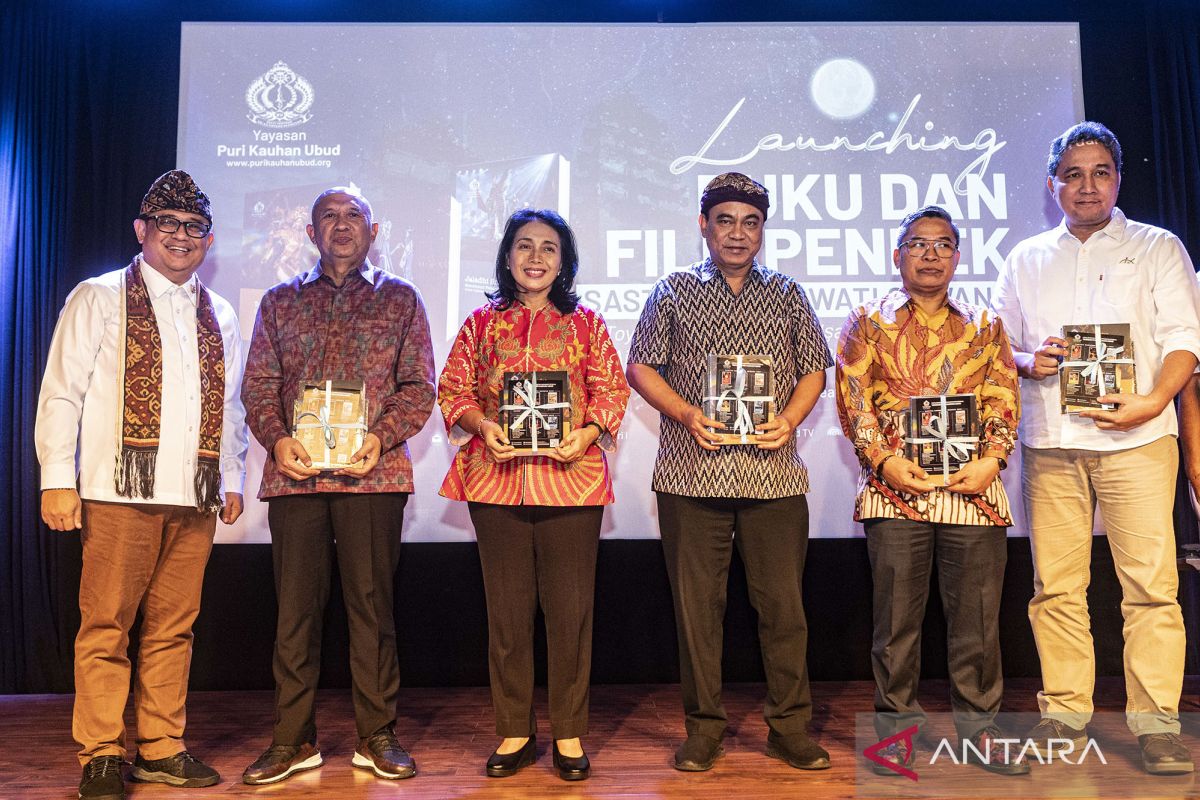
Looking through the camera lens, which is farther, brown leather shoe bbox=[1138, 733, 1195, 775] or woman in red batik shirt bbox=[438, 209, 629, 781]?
woman in red batik shirt bbox=[438, 209, 629, 781]

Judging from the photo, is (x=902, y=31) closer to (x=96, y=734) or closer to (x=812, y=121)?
(x=812, y=121)

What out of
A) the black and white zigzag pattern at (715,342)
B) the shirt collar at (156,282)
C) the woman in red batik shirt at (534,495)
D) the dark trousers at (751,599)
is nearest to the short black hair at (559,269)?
the woman in red batik shirt at (534,495)

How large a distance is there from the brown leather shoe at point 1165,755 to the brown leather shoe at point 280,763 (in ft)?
Answer: 8.03

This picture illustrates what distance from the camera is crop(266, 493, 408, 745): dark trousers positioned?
266 cm

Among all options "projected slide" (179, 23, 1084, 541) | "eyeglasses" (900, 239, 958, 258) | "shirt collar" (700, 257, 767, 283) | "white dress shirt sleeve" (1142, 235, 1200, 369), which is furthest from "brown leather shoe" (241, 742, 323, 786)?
"white dress shirt sleeve" (1142, 235, 1200, 369)

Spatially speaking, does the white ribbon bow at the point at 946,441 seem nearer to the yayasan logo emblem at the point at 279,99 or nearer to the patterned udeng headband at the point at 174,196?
the patterned udeng headband at the point at 174,196

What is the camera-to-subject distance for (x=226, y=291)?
12.8ft

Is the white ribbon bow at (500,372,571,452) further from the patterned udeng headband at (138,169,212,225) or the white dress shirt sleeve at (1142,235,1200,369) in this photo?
the white dress shirt sleeve at (1142,235,1200,369)

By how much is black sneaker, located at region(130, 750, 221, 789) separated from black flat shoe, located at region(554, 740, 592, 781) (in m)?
0.99

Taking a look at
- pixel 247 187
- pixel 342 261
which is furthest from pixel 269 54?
pixel 342 261

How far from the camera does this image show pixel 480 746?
9.92 feet

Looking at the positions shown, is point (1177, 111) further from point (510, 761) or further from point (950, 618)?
point (510, 761)

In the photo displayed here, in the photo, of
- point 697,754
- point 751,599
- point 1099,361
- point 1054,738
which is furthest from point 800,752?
point 1099,361

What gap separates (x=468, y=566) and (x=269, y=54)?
2419 millimetres
